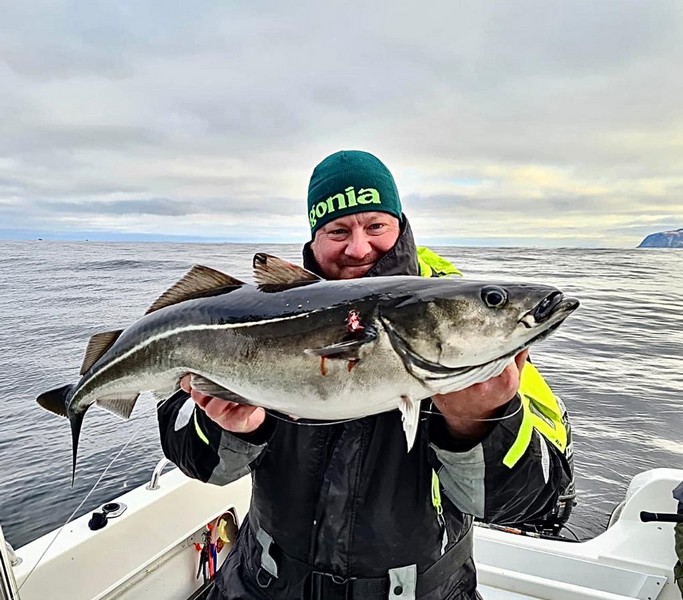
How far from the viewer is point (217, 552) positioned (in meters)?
4.34

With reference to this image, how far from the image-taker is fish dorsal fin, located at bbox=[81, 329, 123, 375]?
2580mm

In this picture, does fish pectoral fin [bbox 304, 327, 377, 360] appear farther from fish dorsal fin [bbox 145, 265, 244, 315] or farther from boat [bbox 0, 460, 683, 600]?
boat [bbox 0, 460, 683, 600]

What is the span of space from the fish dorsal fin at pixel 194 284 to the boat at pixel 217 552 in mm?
1995

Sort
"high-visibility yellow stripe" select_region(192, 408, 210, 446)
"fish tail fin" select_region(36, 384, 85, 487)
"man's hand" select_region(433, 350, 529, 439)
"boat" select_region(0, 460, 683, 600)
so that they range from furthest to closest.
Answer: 1. "boat" select_region(0, 460, 683, 600)
2. "fish tail fin" select_region(36, 384, 85, 487)
3. "high-visibility yellow stripe" select_region(192, 408, 210, 446)
4. "man's hand" select_region(433, 350, 529, 439)

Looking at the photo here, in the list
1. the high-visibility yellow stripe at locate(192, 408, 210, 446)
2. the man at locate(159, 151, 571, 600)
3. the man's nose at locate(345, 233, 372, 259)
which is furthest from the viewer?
the man's nose at locate(345, 233, 372, 259)

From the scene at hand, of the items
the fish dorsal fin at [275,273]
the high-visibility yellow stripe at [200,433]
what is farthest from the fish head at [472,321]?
the high-visibility yellow stripe at [200,433]

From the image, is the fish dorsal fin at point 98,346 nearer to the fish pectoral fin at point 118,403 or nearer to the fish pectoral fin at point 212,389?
the fish pectoral fin at point 118,403

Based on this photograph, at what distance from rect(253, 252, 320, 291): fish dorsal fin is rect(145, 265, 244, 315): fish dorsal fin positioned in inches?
8.5

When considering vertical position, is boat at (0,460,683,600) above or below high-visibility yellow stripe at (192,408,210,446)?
below

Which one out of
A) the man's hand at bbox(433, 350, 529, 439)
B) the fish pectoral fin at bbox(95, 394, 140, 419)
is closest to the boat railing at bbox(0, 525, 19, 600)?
the fish pectoral fin at bbox(95, 394, 140, 419)

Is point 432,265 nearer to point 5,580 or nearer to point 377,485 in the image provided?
point 377,485

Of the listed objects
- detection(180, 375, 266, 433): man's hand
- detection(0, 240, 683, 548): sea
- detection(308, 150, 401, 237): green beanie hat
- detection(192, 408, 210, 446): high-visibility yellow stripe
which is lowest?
detection(0, 240, 683, 548): sea

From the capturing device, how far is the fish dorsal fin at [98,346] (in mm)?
2580

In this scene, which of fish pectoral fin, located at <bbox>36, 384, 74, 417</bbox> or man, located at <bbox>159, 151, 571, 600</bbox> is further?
fish pectoral fin, located at <bbox>36, 384, 74, 417</bbox>
